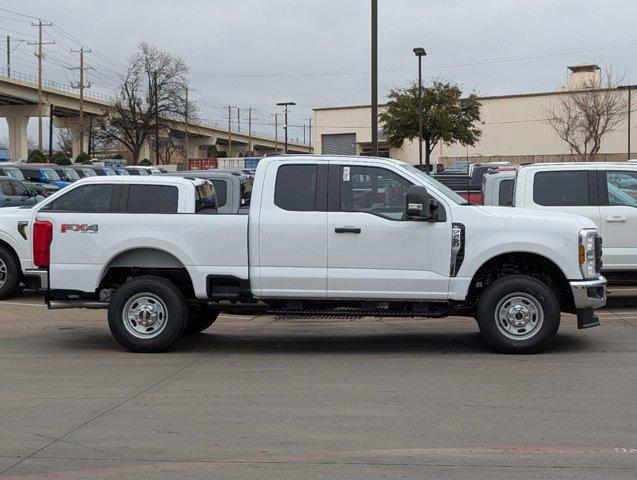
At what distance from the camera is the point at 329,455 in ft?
20.0

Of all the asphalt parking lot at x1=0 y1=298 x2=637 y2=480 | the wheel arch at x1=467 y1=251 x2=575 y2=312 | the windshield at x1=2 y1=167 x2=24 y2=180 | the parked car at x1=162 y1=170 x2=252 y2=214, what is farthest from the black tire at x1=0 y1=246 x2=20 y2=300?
the windshield at x1=2 y1=167 x2=24 y2=180

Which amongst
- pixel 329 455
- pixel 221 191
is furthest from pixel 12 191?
pixel 329 455

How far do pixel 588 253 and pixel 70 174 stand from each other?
132 ft

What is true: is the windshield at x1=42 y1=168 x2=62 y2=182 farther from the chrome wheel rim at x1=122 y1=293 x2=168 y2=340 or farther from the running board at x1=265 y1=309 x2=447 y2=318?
the running board at x1=265 y1=309 x2=447 y2=318

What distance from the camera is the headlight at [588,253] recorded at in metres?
9.55

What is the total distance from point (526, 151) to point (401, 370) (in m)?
64.2

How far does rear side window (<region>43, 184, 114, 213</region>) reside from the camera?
10.2 metres

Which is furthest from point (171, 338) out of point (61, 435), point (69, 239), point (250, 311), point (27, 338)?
point (61, 435)

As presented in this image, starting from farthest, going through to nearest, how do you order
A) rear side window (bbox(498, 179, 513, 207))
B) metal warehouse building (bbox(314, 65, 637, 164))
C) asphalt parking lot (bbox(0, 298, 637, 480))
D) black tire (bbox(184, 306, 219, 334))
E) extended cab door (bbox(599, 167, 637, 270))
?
metal warehouse building (bbox(314, 65, 637, 164)) < rear side window (bbox(498, 179, 513, 207)) < extended cab door (bbox(599, 167, 637, 270)) < black tire (bbox(184, 306, 219, 334)) < asphalt parking lot (bbox(0, 298, 637, 480))

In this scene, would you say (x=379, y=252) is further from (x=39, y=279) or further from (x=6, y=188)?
(x=6, y=188)

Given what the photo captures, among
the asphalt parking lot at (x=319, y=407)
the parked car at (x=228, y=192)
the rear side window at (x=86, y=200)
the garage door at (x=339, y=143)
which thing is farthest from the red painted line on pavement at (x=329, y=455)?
the garage door at (x=339, y=143)

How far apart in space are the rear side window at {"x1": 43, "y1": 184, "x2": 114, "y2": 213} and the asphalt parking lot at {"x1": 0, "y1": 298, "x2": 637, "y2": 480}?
1665 mm

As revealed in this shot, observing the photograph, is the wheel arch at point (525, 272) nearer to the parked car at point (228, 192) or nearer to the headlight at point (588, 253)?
the headlight at point (588, 253)

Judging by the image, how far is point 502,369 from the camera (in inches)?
354
